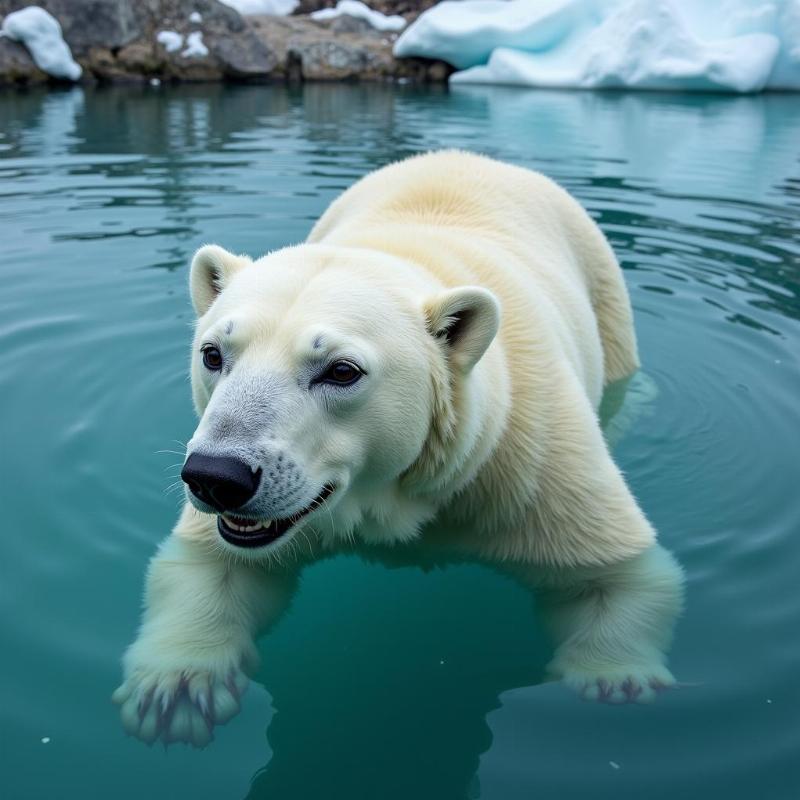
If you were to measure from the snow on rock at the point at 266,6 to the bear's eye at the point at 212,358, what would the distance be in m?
26.3

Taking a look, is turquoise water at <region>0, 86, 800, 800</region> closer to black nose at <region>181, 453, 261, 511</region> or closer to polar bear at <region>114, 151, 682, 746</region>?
polar bear at <region>114, 151, 682, 746</region>

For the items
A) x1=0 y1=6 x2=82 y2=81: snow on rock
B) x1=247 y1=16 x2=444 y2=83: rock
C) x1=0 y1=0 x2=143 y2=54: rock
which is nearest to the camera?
x1=0 y1=6 x2=82 y2=81: snow on rock

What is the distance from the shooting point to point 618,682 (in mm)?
2414

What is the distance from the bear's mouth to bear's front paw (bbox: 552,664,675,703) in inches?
35.0

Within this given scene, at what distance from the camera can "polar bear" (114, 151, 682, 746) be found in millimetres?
2074

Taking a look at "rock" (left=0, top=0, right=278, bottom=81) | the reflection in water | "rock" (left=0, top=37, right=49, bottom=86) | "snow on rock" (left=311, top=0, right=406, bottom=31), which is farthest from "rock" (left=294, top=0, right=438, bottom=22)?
the reflection in water

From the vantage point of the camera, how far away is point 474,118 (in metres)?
14.8

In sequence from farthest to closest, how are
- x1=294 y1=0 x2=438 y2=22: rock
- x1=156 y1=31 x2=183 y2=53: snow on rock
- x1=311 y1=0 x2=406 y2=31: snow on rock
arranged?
x1=294 y1=0 x2=438 y2=22: rock
x1=311 y1=0 x2=406 y2=31: snow on rock
x1=156 y1=31 x2=183 y2=53: snow on rock

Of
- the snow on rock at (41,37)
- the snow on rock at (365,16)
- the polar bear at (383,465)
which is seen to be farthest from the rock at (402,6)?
the polar bear at (383,465)

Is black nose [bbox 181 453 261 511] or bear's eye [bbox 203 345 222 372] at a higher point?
bear's eye [bbox 203 345 222 372]

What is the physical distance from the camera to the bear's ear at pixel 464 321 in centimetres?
226

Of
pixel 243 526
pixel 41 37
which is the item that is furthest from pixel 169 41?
pixel 243 526

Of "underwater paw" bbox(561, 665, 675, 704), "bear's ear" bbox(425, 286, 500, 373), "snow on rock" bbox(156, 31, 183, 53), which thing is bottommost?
"snow on rock" bbox(156, 31, 183, 53)

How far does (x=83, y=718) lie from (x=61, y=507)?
1172 millimetres
